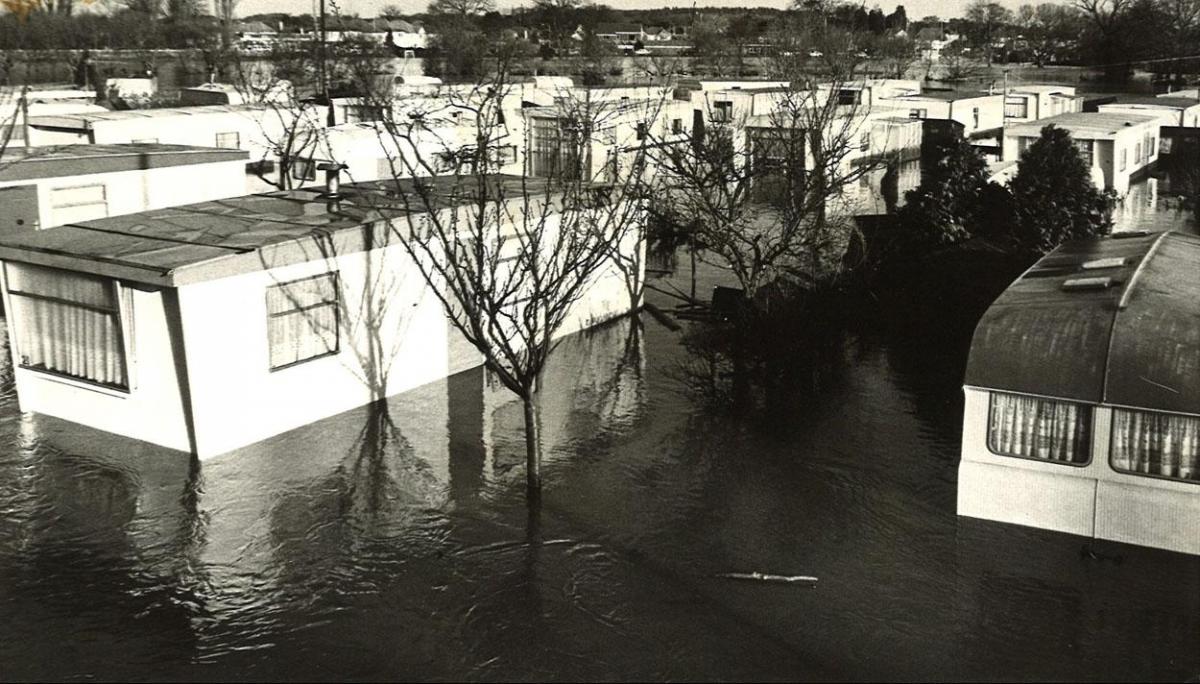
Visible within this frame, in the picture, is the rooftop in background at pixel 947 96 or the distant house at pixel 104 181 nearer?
the distant house at pixel 104 181

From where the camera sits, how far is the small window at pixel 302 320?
1500 centimetres

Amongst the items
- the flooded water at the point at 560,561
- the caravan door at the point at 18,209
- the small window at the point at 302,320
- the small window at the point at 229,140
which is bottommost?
the flooded water at the point at 560,561

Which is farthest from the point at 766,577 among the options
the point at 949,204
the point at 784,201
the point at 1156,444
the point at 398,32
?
the point at 398,32

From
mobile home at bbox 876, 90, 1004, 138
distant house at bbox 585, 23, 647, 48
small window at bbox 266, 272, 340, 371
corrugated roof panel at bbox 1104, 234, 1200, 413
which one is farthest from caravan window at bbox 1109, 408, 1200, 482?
distant house at bbox 585, 23, 647, 48

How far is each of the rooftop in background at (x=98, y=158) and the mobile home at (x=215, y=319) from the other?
17.9 feet

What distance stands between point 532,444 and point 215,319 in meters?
4.28

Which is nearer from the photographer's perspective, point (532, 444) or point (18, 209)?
point (532, 444)

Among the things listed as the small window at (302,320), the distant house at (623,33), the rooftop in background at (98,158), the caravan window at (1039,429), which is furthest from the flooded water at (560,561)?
the distant house at (623,33)

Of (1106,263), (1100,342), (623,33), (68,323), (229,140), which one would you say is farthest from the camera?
(623,33)

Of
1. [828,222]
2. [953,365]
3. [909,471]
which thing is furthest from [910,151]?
[909,471]

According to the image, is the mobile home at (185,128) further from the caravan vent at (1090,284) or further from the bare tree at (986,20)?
the bare tree at (986,20)

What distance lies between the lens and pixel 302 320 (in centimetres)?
1538

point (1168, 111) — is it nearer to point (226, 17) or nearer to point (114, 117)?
point (114, 117)

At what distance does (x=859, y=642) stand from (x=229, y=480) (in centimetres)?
754
